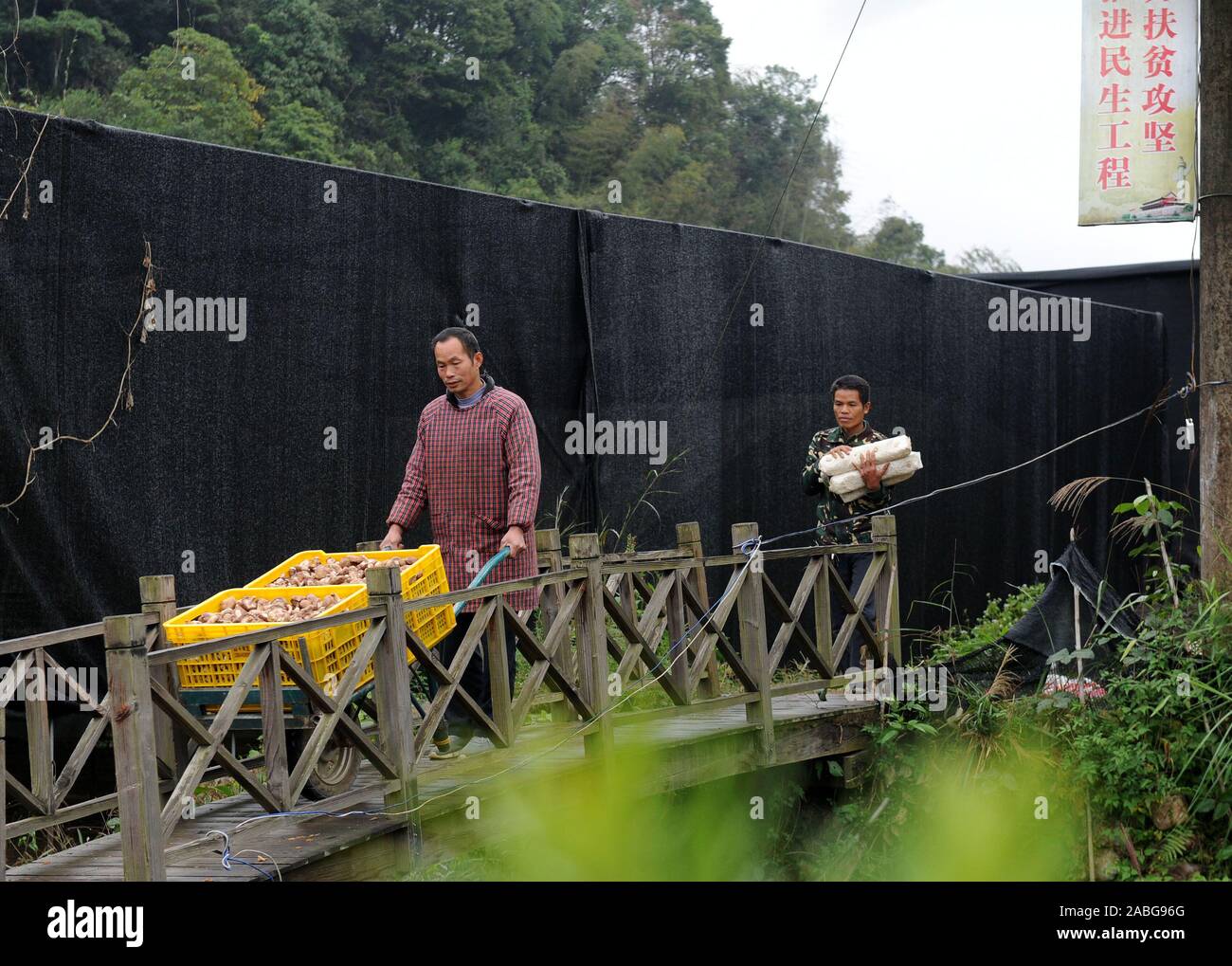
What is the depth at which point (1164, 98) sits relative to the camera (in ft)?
22.0

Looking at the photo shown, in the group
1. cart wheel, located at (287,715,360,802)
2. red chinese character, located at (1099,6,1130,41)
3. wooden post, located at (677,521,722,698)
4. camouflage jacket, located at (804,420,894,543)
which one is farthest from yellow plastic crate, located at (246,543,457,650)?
red chinese character, located at (1099,6,1130,41)

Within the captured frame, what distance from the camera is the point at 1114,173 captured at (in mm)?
6805

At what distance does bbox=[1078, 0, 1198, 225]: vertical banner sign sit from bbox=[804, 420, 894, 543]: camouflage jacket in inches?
61.9

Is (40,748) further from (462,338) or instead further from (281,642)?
(462,338)

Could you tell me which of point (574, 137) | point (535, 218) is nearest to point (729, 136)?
point (574, 137)

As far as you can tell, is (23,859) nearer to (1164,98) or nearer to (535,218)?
(535,218)

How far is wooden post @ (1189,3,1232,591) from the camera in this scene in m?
6.52

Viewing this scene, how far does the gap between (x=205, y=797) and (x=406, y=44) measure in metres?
33.8

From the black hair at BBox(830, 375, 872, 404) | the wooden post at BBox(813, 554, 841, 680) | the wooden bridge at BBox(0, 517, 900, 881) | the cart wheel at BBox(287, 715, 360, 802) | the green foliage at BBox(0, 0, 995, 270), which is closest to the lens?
the wooden bridge at BBox(0, 517, 900, 881)

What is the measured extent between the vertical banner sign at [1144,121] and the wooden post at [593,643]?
3056 millimetres

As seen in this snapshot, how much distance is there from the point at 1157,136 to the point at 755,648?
121 inches

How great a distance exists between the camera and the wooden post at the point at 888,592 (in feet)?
24.1

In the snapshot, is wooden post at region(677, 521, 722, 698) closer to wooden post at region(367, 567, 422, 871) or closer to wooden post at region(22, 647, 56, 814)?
wooden post at region(367, 567, 422, 871)

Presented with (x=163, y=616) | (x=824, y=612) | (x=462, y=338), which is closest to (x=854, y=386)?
(x=824, y=612)
